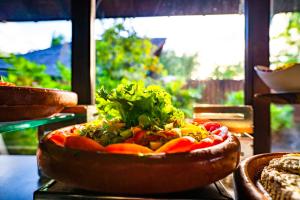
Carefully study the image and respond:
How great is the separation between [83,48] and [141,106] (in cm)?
95

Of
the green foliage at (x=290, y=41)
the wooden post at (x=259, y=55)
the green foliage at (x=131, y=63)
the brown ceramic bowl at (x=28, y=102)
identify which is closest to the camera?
the brown ceramic bowl at (x=28, y=102)

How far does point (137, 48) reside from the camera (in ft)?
5.39

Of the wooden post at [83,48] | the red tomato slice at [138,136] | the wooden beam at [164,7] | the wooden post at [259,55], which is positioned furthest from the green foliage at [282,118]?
the red tomato slice at [138,136]

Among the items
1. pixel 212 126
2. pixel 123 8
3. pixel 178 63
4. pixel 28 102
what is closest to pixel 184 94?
pixel 178 63

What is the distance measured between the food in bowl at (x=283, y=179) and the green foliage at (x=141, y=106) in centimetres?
21

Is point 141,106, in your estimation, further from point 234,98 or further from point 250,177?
point 234,98

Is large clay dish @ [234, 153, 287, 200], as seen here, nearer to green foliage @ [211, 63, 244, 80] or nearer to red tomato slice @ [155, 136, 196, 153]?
red tomato slice @ [155, 136, 196, 153]

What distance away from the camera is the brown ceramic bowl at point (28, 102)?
611 millimetres

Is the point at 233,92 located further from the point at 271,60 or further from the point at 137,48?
the point at 137,48

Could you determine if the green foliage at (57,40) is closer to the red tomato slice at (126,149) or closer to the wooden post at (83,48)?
the wooden post at (83,48)

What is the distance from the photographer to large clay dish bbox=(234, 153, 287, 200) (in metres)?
0.40

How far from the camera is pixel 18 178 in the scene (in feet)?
2.87

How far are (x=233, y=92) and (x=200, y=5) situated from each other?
1.69ft

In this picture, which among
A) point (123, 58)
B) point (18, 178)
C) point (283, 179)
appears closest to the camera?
point (283, 179)
